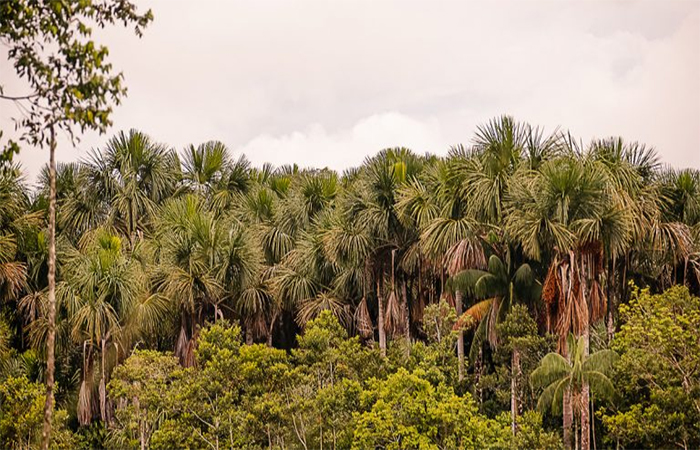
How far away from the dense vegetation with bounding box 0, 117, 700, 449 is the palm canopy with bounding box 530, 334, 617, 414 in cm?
6

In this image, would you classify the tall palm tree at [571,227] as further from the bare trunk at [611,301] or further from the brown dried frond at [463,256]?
the bare trunk at [611,301]

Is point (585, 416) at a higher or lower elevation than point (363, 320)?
lower

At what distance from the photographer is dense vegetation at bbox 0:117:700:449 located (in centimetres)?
2417

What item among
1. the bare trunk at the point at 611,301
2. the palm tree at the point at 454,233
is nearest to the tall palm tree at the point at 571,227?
Result: the palm tree at the point at 454,233

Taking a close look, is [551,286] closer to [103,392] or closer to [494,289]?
[494,289]

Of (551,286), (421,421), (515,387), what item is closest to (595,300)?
(551,286)

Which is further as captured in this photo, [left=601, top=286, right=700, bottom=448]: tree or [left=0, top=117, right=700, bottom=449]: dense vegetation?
[left=0, top=117, right=700, bottom=449]: dense vegetation

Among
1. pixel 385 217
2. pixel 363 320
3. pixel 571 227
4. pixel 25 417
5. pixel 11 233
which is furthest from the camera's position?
pixel 11 233

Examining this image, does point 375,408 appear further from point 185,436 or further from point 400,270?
point 400,270

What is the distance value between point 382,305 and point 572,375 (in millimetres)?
9648

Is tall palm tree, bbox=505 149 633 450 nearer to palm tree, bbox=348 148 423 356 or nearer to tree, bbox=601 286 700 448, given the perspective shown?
tree, bbox=601 286 700 448

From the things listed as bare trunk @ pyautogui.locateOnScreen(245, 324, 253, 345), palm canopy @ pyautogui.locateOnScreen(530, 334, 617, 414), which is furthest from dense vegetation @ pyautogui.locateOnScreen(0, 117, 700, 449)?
bare trunk @ pyautogui.locateOnScreen(245, 324, 253, 345)

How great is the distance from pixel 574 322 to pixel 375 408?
246 inches

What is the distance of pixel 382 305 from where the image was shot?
103 feet
